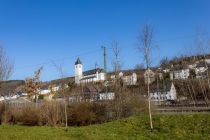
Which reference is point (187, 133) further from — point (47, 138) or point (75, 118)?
point (75, 118)

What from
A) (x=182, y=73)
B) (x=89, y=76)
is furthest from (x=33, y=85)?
(x=89, y=76)

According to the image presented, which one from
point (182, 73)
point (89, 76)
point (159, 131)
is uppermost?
point (89, 76)

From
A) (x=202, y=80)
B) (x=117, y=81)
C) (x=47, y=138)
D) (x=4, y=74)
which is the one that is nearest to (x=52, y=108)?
(x=4, y=74)

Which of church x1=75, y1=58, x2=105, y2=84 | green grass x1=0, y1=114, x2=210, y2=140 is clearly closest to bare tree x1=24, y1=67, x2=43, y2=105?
church x1=75, y1=58, x2=105, y2=84

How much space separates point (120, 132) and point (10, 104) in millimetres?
15209

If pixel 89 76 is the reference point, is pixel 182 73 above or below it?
below

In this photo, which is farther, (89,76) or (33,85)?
(89,76)

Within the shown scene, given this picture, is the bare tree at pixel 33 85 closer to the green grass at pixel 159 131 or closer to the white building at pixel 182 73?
the white building at pixel 182 73

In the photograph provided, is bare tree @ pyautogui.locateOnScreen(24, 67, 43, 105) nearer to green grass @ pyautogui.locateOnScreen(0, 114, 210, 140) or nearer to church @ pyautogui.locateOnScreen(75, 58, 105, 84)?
church @ pyautogui.locateOnScreen(75, 58, 105, 84)

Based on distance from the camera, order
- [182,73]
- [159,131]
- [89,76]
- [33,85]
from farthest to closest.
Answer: [89,76] < [182,73] < [33,85] < [159,131]

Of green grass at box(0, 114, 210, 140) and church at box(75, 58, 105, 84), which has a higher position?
church at box(75, 58, 105, 84)

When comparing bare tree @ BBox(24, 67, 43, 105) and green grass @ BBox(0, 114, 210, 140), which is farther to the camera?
bare tree @ BBox(24, 67, 43, 105)

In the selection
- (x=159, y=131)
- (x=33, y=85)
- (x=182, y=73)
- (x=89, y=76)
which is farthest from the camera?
(x=89, y=76)

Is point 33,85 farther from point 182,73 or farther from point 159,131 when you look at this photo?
point 159,131
